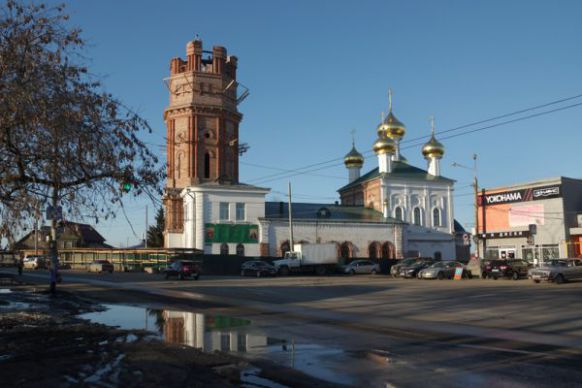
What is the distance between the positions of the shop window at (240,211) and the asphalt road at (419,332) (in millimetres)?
34236

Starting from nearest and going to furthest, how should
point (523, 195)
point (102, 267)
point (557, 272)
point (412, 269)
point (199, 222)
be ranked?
point (557, 272)
point (412, 269)
point (102, 267)
point (199, 222)
point (523, 195)

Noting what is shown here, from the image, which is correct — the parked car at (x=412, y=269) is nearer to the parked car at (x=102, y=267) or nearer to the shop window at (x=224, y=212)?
the shop window at (x=224, y=212)

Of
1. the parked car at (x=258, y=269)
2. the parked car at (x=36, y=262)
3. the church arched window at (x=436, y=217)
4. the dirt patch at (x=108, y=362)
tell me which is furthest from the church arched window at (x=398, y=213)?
the dirt patch at (x=108, y=362)

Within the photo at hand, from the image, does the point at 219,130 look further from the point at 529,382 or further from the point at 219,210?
the point at 529,382

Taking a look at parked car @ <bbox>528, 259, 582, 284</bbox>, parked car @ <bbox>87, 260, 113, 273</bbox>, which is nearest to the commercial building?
parked car @ <bbox>528, 259, 582, 284</bbox>

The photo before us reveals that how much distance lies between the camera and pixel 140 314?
17141mm

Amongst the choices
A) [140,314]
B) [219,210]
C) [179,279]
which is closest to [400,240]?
[219,210]

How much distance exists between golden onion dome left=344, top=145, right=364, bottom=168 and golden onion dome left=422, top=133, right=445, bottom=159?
9.25 m

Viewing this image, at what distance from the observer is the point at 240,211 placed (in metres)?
60.1

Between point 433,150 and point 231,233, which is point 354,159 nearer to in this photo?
point 433,150

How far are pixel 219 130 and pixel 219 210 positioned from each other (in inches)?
385

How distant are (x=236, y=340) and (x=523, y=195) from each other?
5285 cm

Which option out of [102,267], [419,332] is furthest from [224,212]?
[419,332]

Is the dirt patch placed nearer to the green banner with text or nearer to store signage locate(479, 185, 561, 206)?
the green banner with text
